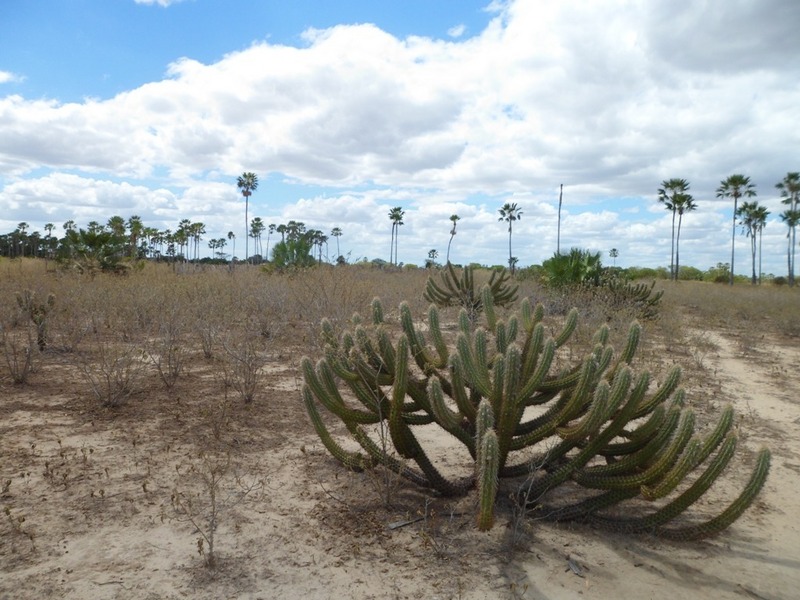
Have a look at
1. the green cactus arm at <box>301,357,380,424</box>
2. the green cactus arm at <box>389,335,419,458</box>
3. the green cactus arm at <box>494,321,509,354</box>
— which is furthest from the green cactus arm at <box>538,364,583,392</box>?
the green cactus arm at <box>301,357,380,424</box>

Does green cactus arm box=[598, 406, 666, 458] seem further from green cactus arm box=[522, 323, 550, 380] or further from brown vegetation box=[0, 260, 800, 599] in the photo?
green cactus arm box=[522, 323, 550, 380]

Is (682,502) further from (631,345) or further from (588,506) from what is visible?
(631,345)

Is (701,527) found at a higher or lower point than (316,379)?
lower

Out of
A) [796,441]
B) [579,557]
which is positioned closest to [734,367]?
[796,441]

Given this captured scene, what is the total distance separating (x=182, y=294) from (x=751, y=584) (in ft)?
32.3

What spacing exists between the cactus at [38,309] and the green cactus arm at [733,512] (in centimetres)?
777

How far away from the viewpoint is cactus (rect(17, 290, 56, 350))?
318 inches

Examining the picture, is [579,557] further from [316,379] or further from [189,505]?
[189,505]

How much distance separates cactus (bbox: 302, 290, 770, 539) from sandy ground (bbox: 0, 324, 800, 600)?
227mm

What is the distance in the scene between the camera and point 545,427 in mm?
4066

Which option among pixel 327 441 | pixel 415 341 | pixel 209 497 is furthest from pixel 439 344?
pixel 209 497

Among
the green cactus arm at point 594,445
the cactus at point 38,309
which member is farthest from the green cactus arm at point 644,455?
the cactus at point 38,309

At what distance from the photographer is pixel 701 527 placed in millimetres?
3752

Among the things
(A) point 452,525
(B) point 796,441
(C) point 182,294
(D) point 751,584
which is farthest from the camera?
(C) point 182,294
